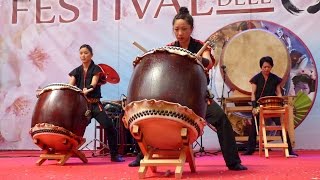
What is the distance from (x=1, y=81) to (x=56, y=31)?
1103mm

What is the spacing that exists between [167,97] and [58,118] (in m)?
1.50

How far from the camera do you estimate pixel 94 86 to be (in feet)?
13.0

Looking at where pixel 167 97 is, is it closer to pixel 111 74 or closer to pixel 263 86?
pixel 263 86

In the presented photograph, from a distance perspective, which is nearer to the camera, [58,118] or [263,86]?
[58,118]

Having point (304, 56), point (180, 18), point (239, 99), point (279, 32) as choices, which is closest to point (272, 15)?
point (279, 32)

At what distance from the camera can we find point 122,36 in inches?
239

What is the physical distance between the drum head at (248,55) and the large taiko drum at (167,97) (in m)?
3.32

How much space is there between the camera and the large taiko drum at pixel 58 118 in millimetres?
3439

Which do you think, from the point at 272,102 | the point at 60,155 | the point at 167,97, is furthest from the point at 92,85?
the point at 272,102

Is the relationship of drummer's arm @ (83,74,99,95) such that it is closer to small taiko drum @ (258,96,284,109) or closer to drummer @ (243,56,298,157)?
small taiko drum @ (258,96,284,109)

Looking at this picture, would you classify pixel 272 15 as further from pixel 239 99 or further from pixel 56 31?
pixel 56 31

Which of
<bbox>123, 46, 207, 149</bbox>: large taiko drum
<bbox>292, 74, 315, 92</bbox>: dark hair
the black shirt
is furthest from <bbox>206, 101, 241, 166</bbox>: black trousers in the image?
<bbox>292, 74, 315, 92</bbox>: dark hair

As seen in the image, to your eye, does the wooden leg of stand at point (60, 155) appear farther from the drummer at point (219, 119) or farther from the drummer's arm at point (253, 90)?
the drummer's arm at point (253, 90)

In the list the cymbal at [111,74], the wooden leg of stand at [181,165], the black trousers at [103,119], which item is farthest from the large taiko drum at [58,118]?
the cymbal at [111,74]
